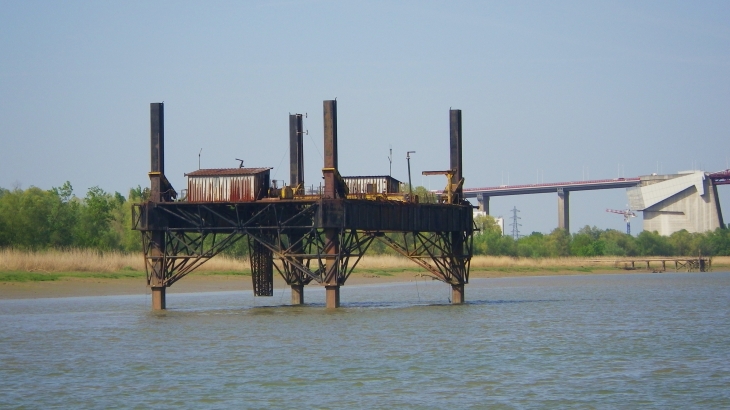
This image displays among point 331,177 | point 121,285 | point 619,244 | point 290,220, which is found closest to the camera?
point 331,177

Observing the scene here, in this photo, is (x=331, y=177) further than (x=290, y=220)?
No

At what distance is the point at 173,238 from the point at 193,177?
3.43m

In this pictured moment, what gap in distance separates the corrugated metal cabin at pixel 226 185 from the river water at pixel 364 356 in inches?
233

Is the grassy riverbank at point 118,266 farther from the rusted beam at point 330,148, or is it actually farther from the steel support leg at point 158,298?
the rusted beam at point 330,148

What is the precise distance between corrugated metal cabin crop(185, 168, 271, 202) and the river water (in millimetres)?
5916

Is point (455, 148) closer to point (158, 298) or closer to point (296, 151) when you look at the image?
point (296, 151)

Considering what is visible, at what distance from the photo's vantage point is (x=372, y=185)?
5794cm

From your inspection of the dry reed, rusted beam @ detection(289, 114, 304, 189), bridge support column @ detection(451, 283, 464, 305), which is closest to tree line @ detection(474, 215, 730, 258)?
the dry reed

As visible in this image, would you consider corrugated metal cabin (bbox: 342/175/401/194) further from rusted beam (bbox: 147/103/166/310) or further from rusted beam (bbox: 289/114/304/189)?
rusted beam (bbox: 147/103/166/310)

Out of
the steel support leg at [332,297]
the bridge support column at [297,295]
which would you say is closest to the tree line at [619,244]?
the bridge support column at [297,295]

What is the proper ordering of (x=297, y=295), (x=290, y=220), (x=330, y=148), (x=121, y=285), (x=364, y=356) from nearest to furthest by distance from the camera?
(x=364, y=356) < (x=330, y=148) < (x=290, y=220) < (x=297, y=295) < (x=121, y=285)

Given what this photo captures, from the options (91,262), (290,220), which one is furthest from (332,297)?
(91,262)

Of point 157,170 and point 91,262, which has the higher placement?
point 157,170

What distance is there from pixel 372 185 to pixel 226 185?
852 centimetres
